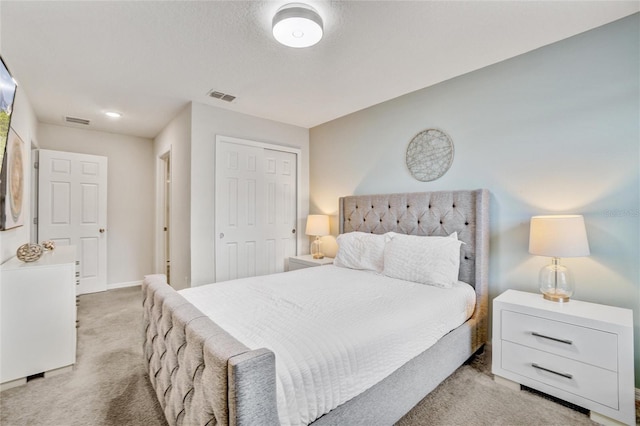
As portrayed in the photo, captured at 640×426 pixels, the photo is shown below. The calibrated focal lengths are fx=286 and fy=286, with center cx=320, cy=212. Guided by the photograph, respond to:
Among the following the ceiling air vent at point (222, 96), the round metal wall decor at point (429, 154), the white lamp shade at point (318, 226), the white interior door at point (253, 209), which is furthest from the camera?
the white lamp shade at point (318, 226)

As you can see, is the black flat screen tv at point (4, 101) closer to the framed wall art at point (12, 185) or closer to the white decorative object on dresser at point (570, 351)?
the framed wall art at point (12, 185)

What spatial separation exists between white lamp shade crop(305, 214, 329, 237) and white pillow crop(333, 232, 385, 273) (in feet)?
2.02

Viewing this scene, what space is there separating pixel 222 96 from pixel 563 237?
3.27m

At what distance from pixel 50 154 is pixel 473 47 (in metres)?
5.33

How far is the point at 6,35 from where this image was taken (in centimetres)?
202

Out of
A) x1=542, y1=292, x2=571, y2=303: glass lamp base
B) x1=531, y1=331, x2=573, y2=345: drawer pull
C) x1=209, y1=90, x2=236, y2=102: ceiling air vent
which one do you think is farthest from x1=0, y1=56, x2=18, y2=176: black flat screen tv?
x1=542, y1=292, x2=571, y2=303: glass lamp base

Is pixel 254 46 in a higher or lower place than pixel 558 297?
higher

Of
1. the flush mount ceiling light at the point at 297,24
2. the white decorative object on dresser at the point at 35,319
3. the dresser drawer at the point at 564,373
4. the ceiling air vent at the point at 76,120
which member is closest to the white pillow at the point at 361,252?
the dresser drawer at the point at 564,373

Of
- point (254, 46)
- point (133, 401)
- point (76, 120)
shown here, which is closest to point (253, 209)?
point (254, 46)

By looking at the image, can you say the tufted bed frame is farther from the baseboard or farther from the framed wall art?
the baseboard

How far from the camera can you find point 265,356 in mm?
942

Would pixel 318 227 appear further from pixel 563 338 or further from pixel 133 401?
pixel 563 338

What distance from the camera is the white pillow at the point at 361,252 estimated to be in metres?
2.82

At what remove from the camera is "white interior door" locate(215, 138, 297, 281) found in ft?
11.5
